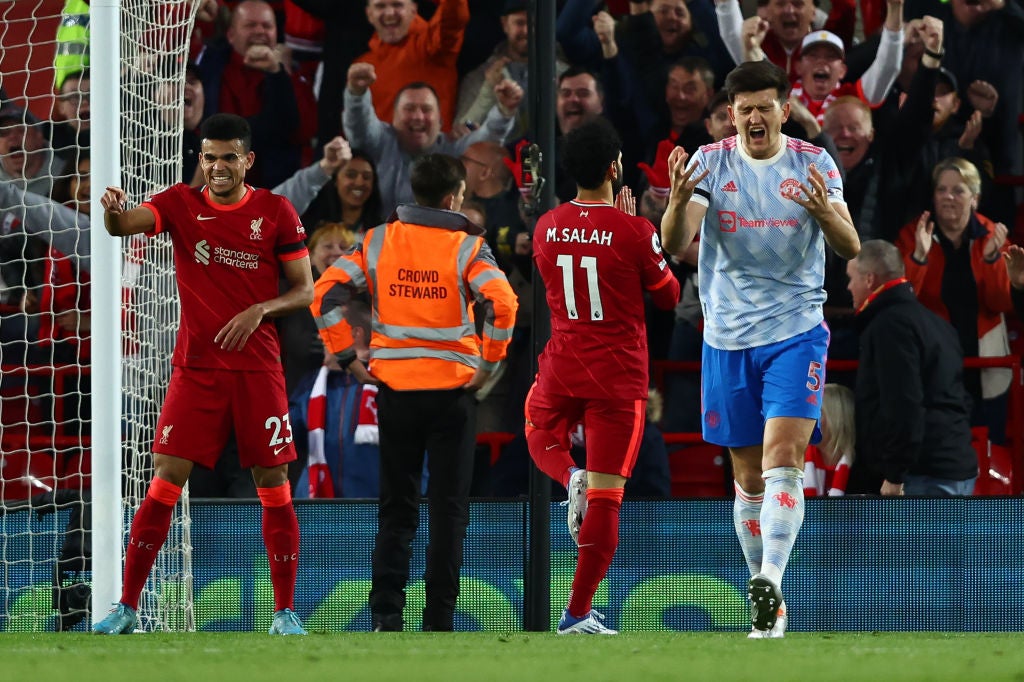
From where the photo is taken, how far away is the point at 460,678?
3.44m

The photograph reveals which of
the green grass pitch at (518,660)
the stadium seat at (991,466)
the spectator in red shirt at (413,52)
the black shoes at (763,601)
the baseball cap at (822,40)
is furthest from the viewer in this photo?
the spectator in red shirt at (413,52)

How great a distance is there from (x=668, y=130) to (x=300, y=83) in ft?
7.07

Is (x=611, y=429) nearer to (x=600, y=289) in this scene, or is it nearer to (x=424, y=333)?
(x=600, y=289)

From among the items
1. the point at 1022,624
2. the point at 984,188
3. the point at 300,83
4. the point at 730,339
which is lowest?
the point at 1022,624

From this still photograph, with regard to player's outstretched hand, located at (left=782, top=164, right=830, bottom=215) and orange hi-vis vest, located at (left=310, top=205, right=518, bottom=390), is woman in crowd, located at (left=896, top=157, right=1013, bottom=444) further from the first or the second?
player's outstretched hand, located at (left=782, top=164, right=830, bottom=215)

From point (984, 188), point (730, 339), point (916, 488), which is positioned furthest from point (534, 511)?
point (984, 188)

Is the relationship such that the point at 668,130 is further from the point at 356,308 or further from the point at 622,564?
the point at 622,564

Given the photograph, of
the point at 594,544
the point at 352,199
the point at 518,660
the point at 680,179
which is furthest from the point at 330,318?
the point at 518,660

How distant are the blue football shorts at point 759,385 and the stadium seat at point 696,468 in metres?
2.47

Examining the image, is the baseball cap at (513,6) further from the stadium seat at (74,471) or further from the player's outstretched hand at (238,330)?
the player's outstretched hand at (238,330)

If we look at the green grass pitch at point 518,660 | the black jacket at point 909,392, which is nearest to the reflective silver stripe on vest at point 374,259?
the green grass pitch at point 518,660

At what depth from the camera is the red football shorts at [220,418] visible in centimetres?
536

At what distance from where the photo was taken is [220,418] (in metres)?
5.41

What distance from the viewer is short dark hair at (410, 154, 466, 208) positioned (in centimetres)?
649
